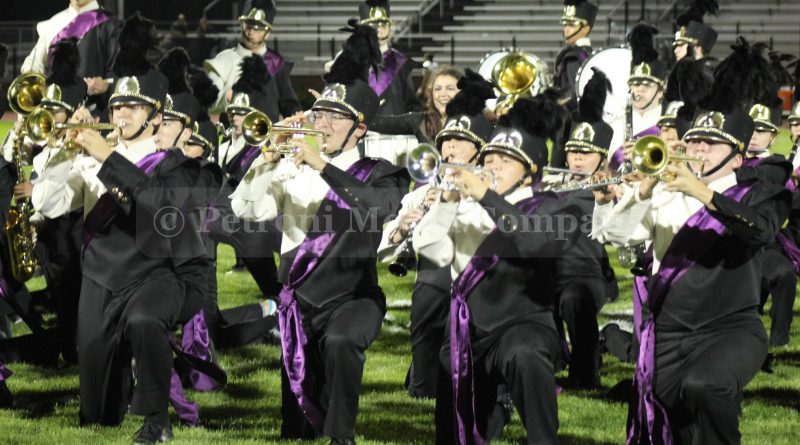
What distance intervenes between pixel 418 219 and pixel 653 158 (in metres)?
1.20

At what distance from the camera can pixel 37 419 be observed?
728cm

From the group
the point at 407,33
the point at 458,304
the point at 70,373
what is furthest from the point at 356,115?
the point at 407,33

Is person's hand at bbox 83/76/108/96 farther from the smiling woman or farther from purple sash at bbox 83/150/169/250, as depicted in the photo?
purple sash at bbox 83/150/169/250

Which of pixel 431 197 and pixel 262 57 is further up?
pixel 262 57

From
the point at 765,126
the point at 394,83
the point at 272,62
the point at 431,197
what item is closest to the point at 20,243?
the point at 431,197

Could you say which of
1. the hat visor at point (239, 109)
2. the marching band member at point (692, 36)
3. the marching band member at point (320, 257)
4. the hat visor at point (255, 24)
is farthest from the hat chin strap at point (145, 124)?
the marching band member at point (692, 36)

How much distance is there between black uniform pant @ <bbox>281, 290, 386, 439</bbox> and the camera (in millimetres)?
6336

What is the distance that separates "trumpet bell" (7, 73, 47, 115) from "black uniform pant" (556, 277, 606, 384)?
310cm

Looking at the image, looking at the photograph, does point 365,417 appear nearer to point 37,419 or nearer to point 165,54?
point 37,419

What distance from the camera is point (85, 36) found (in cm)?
1021

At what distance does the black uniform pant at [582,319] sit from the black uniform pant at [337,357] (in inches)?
61.3

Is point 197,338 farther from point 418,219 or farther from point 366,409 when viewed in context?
point 418,219

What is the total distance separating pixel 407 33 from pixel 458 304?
79.1ft

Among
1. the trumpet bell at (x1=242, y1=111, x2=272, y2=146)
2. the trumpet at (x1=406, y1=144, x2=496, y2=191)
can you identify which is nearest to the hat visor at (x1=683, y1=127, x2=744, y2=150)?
the trumpet at (x1=406, y1=144, x2=496, y2=191)
